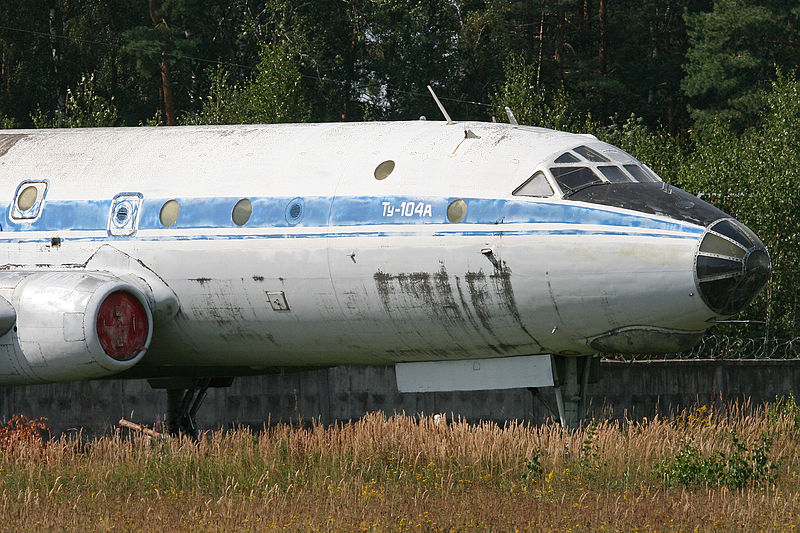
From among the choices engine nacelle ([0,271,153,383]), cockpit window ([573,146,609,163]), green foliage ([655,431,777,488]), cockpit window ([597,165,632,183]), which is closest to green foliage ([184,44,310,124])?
engine nacelle ([0,271,153,383])

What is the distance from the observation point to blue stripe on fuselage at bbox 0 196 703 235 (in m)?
13.4

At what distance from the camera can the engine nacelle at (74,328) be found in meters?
14.0

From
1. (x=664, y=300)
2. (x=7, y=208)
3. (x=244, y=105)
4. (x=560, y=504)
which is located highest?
(x=244, y=105)

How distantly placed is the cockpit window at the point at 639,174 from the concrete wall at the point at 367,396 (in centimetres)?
717

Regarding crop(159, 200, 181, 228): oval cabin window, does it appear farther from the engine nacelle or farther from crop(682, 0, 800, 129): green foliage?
crop(682, 0, 800, 129): green foliage

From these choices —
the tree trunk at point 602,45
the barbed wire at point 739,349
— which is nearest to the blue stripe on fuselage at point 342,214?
the barbed wire at point 739,349

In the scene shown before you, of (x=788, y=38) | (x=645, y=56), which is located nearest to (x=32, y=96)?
(x=645, y=56)

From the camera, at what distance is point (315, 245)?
560 inches

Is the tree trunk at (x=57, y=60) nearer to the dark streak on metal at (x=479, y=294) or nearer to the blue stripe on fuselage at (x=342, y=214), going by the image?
the blue stripe on fuselage at (x=342, y=214)

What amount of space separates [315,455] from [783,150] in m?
21.0

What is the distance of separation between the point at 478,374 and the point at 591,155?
117 inches

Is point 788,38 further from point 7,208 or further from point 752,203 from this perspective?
point 7,208

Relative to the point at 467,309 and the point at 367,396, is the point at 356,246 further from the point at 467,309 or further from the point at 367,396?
the point at 367,396

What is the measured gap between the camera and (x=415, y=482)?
13.4 m
